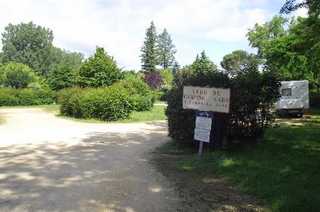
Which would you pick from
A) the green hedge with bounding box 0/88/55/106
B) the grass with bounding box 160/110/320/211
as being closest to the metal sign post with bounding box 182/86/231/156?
the grass with bounding box 160/110/320/211

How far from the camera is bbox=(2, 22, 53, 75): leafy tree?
9857cm

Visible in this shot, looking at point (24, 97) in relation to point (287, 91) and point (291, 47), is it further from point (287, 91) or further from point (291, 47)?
point (291, 47)

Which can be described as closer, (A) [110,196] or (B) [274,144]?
(A) [110,196]

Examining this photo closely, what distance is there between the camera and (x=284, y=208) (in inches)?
209

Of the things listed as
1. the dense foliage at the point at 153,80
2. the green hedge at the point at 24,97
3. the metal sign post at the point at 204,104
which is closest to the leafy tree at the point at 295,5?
the metal sign post at the point at 204,104

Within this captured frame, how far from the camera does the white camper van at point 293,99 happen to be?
23.4 metres

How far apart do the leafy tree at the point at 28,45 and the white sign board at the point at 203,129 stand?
305ft

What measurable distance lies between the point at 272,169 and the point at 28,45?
3984 inches

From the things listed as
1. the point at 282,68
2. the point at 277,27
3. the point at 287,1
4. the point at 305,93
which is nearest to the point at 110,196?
the point at 287,1

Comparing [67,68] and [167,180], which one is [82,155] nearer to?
[167,180]

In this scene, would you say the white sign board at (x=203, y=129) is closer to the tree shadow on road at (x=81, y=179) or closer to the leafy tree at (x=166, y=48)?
the tree shadow on road at (x=81, y=179)

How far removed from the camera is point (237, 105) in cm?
991

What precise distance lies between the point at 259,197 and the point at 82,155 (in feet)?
17.1

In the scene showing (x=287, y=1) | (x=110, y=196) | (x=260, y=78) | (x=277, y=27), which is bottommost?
(x=110, y=196)
